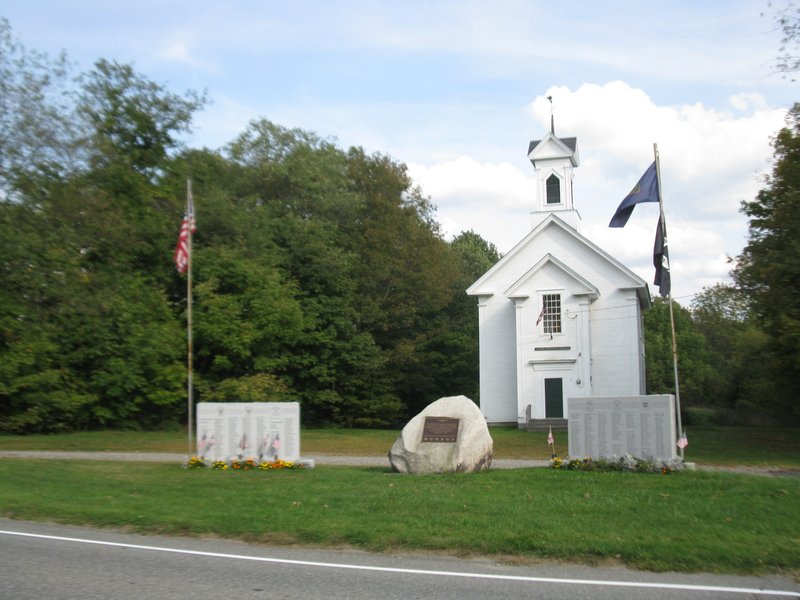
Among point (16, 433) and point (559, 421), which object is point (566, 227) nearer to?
point (559, 421)

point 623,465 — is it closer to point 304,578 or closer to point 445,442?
point 445,442

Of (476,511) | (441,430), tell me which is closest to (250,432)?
(441,430)

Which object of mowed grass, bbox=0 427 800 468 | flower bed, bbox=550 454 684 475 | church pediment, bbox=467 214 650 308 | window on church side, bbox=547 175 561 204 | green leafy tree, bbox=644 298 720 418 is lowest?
mowed grass, bbox=0 427 800 468

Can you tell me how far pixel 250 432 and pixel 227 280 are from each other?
71.0 ft

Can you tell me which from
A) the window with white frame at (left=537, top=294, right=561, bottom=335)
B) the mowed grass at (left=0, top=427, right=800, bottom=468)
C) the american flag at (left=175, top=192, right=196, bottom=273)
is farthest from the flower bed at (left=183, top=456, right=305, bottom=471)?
the window with white frame at (left=537, top=294, right=561, bottom=335)

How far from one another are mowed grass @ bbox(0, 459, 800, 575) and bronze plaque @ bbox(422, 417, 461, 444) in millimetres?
1010

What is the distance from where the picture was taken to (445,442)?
16391mm

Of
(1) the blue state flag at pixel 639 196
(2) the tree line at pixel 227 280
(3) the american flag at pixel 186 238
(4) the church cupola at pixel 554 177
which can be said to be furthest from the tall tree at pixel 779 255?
(3) the american flag at pixel 186 238

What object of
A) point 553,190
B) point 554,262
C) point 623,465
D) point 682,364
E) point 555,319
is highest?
point 553,190

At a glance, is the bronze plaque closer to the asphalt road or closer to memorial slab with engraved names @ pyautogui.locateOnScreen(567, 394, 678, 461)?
memorial slab with engraved names @ pyautogui.locateOnScreen(567, 394, 678, 461)

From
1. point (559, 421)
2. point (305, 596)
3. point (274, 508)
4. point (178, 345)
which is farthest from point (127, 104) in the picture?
point (305, 596)

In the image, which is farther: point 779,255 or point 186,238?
point 779,255

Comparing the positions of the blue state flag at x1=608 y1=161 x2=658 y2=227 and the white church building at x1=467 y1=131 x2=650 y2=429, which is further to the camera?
the white church building at x1=467 y1=131 x2=650 y2=429

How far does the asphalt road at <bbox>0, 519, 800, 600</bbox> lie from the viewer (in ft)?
23.9
